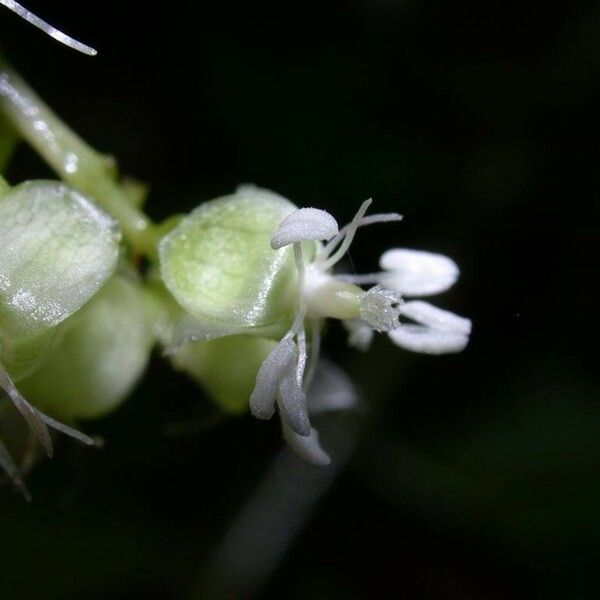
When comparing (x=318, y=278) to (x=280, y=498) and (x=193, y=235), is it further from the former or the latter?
(x=280, y=498)

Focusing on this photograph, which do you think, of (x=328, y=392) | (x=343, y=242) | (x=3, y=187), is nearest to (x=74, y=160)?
(x=3, y=187)

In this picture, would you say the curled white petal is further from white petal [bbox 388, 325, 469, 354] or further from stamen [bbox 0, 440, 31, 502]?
stamen [bbox 0, 440, 31, 502]

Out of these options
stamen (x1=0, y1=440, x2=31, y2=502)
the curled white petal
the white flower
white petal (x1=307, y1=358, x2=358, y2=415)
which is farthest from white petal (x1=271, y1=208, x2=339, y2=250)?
white petal (x1=307, y1=358, x2=358, y2=415)

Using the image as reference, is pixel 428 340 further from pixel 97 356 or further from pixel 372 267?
pixel 372 267

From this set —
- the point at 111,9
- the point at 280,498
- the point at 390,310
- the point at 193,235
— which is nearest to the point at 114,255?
the point at 193,235

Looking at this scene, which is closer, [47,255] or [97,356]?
[47,255]

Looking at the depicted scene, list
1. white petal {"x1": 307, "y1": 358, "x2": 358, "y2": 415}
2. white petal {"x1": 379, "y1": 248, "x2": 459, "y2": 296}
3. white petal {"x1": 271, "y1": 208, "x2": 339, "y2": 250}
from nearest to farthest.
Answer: white petal {"x1": 271, "y1": 208, "x2": 339, "y2": 250}
white petal {"x1": 379, "y1": 248, "x2": 459, "y2": 296}
white petal {"x1": 307, "y1": 358, "x2": 358, "y2": 415}

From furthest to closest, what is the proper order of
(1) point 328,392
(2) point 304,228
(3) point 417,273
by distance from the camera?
(1) point 328,392
(3) point 417,273
(2) point 304,228
